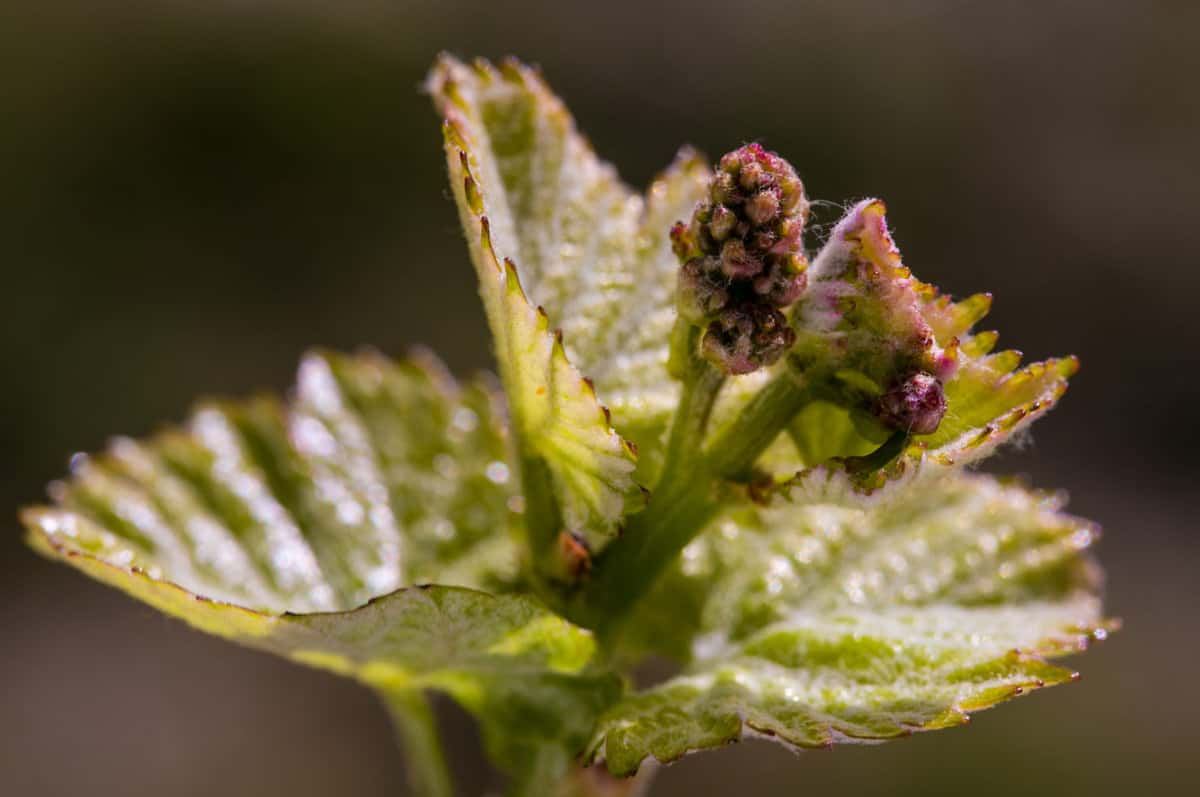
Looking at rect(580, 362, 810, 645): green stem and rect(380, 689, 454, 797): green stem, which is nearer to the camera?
rect(580, 362, 810, 645): green stem

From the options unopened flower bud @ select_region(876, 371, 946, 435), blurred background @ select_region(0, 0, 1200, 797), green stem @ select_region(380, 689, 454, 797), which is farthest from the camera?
blurred background @ select_region(0, 0, 1200, 797)

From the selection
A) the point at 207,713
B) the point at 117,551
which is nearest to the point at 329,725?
the point at 207,713

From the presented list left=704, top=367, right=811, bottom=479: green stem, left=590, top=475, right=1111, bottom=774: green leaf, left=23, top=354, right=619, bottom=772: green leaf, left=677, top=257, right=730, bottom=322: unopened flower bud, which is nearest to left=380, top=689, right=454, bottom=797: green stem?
left=23, top=354, right=619, bottom=772: green leaf

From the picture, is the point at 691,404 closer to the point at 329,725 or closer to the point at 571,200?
the point at 571,200

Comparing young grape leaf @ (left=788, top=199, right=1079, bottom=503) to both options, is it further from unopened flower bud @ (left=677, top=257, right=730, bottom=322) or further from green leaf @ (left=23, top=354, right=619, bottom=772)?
green leaf @ (left=23, top=354, right=619, bottom=772)

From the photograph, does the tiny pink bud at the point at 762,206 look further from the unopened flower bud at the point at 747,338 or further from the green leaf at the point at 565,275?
the green leaf at the point at 565,275

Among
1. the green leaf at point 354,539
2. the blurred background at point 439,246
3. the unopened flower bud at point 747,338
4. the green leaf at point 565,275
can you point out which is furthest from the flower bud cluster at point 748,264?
the blurred background at point 439,246
